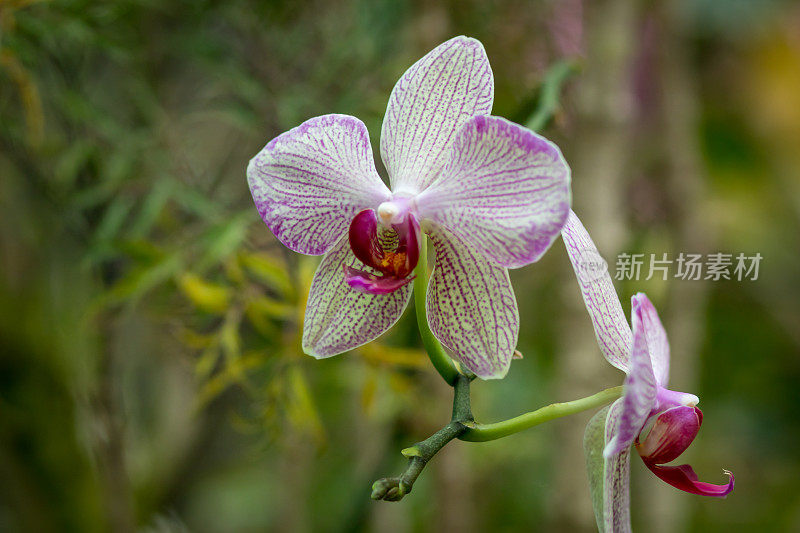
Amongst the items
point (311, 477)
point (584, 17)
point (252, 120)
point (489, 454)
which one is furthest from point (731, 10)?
point (311, 477)

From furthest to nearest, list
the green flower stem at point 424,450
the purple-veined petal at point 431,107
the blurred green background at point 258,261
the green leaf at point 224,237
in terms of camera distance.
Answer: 1. the blurred green background at point 258,261
2. the green leaf at point 224,237
3. the purple-veined petal at point 431,107
4. the green flower stem at point 424,450

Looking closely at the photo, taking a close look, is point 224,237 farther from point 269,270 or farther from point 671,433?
point 671,433

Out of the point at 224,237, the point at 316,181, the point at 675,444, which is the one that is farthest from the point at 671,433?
the point at 224,237

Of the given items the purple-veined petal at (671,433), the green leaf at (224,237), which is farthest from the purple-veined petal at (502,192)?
the green leaf at (224,237)

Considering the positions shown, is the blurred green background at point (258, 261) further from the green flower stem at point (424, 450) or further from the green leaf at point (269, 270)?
the green flower stem at point (424, 450)

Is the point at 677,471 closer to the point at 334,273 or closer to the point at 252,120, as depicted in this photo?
the point at 334,273

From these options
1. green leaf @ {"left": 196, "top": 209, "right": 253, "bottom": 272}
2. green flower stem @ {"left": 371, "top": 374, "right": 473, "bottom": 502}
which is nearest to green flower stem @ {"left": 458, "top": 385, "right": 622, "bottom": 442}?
green flower stem @ {"left": 371, "top": 374, "right": 473, "bottom": 502}
